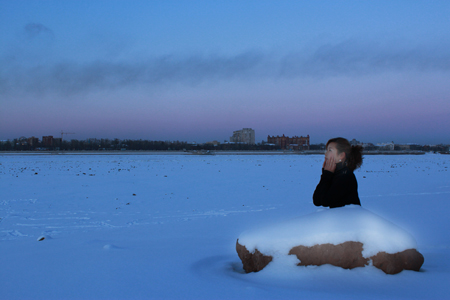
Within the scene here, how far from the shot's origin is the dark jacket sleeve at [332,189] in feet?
13.4

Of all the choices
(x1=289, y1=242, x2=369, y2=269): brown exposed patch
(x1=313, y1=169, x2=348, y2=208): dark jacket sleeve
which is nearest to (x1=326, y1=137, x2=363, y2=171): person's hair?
(x1=313, y1=169, x2=348, y2=208): dark jacket sleeve

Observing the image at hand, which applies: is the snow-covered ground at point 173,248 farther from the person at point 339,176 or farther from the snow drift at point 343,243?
the person at point 339,176

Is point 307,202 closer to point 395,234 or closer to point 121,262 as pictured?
point 395,234

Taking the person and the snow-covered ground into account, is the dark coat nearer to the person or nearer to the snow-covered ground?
the person

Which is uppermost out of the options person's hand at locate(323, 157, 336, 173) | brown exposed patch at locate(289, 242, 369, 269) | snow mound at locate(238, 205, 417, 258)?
person's hand at locate(323, 157, 336, 173)

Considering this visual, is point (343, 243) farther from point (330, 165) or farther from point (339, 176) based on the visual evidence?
point (330, 165)

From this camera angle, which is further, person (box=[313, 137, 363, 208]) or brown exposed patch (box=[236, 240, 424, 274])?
person (box=[313, 137, 363, 208])

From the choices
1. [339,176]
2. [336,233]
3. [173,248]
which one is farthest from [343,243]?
[173,248]

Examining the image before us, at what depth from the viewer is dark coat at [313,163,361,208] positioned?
4055mm

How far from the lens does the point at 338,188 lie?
4.10m

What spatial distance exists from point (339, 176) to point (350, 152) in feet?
1.31

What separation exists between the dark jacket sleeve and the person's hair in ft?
0.79

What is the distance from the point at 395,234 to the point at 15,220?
7.89 metres

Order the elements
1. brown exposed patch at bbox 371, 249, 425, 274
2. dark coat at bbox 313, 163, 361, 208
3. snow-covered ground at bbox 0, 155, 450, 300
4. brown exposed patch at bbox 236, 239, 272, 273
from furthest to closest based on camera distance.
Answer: dark coat at bbox 313, 163, 361, 208, brown exposed patch at bbox 236, 239, 272, 273, brown exposed patch at bbox 371, 249, 425, 274, snow-covered ground at bbox 0, 155, 450, 300
